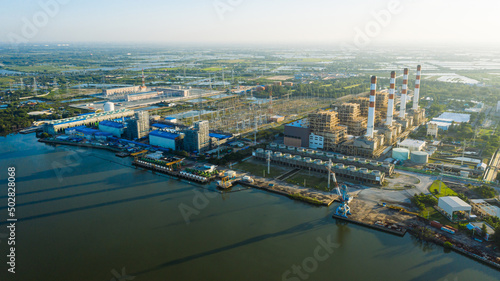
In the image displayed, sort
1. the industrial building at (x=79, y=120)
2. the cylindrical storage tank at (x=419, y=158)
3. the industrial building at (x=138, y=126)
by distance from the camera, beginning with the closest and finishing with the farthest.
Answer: the cylindrical storage tank at (x=419, y=158) → the industrial building at (x=138, y=126) → the industrial building at (x=79, y=120)

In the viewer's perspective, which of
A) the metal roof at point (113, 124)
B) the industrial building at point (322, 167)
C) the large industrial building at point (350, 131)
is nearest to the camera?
the industrial building at point (322, 167)

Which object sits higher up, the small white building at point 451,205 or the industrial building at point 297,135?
the industrial building at point 297,135

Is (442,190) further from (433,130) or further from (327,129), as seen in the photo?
(433,130)

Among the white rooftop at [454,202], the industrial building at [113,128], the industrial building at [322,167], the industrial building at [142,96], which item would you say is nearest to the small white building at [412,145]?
the industrial building at [322,167]

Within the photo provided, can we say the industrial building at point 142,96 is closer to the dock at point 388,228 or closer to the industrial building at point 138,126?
the industrial building at point 138,126

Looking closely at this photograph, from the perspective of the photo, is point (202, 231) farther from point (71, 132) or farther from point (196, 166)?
point (71, 132)

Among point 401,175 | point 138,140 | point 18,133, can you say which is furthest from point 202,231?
point 18,133
